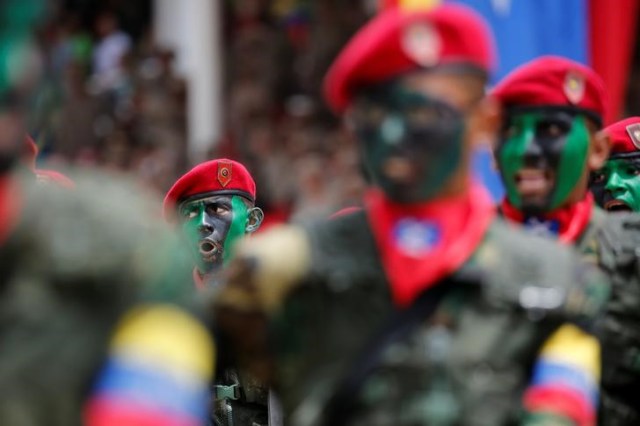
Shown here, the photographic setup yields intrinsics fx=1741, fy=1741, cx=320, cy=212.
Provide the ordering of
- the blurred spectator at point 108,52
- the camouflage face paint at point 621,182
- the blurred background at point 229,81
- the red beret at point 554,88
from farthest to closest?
the blurred spectator at point 108,52, the blurred background at point 229,81, the camouflage face paint at point 621,182, the red beret at point 554,88

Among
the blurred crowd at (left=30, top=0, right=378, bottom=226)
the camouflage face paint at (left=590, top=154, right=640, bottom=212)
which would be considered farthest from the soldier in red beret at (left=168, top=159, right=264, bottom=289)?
the blurred crowd at (left=30, top=0, right=378, bottom=226)

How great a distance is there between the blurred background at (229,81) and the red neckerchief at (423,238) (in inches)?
371

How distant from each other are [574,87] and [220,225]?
206 cm

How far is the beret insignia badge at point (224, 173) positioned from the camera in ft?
24.2

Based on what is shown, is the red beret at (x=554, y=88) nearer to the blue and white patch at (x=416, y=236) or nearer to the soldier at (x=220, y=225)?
the blue and white patch at (x=416, y=236)

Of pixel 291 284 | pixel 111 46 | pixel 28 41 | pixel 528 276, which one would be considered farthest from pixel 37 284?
pixel 111 46

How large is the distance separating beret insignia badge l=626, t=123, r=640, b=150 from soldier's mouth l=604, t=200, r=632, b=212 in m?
0.24

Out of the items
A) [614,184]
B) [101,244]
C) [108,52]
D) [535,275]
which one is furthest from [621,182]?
[108,52]

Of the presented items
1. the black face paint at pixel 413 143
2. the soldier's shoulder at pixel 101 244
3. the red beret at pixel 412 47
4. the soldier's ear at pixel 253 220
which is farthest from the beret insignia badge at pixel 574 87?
Answer: the soldier's shoulder at pixel 101 244

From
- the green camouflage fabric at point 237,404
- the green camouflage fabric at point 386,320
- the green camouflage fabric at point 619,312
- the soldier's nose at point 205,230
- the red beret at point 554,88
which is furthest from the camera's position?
the soldier's nose at point 205,230

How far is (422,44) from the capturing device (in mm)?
4051

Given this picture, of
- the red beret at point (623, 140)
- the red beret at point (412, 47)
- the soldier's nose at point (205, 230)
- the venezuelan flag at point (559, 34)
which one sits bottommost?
the red beret at point (412, 47)

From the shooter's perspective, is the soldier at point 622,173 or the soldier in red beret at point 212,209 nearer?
the soldier at point 622,173

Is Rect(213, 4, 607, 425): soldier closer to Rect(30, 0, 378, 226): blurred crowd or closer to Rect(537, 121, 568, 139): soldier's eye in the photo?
A: Rect(537, 121, 568, 139): soldier's eye
